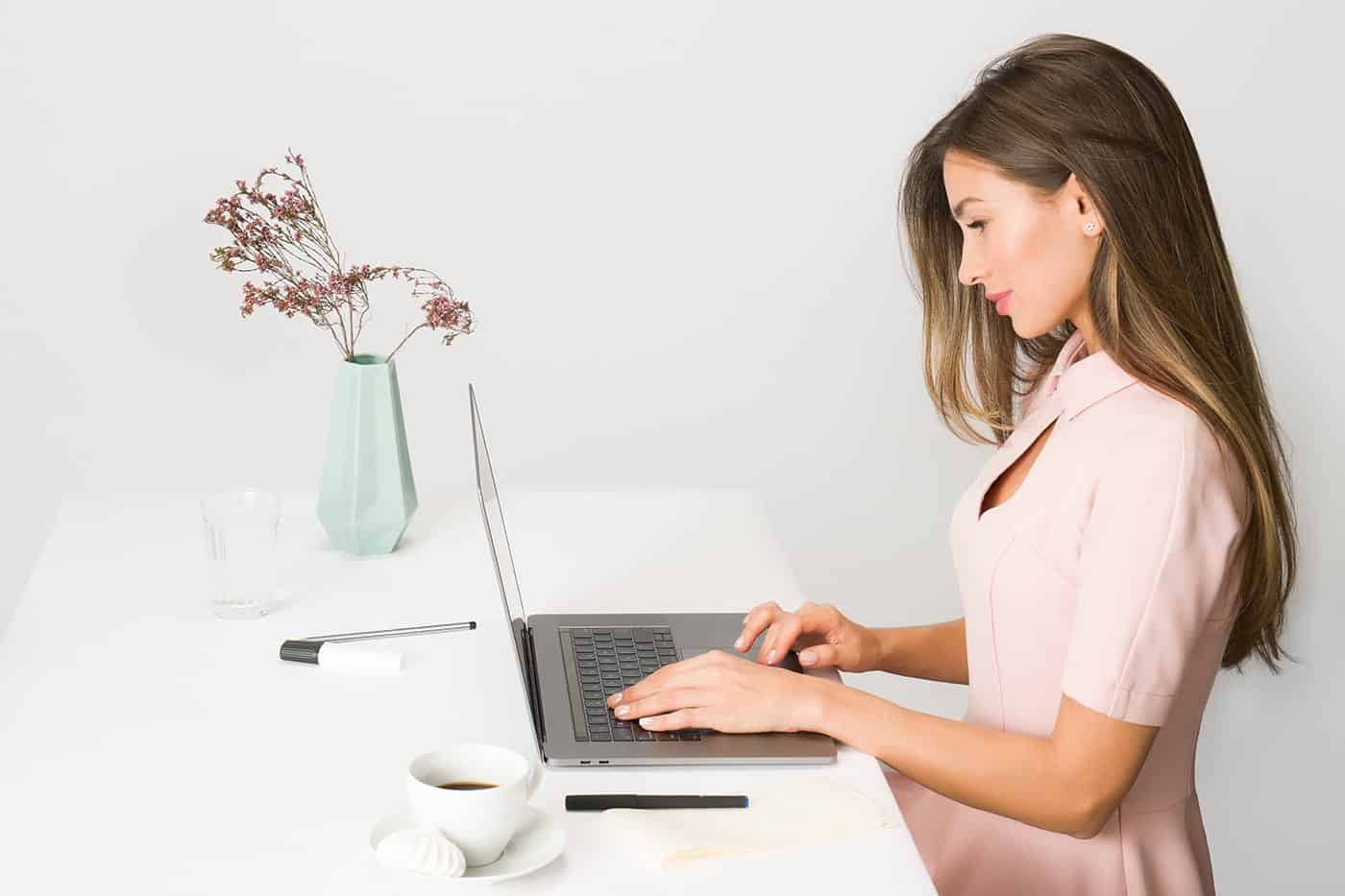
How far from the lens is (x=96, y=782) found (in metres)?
1.12

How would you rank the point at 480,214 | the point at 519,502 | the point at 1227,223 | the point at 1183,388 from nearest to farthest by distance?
the point at 1183,388, the point at 519,502, the point at 1227,223, the point at 480,214

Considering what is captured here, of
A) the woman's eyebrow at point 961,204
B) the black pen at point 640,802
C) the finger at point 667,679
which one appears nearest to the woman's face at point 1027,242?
the woman's eyebrow at point 961,204

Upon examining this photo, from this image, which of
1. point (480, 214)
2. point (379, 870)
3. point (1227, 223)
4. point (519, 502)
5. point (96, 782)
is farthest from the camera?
point (480, 214)

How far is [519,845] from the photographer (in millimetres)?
1021

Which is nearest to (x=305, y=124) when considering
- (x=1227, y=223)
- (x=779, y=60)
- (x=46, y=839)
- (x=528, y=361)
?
(x=528, y=361)

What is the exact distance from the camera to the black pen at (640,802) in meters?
1.09

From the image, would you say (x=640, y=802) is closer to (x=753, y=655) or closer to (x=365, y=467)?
(x=753, y=655)

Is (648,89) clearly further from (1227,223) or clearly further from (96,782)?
(96,782)

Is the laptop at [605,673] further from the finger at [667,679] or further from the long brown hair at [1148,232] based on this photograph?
the long brown hair at [1148,232]

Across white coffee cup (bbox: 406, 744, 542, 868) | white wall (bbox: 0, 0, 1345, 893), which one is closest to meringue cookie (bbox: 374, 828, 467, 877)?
white coffee cup (bbox: 406, 744, 542, 868)

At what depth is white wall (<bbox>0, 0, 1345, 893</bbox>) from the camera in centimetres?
247

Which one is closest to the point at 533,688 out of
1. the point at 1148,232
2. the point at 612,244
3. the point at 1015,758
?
the point at 1015,758

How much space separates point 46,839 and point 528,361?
66.8 inches

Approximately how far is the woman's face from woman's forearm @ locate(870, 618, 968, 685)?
0.37 meters
